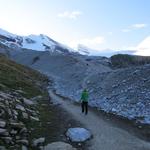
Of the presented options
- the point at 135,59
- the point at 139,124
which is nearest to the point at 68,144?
the point at 139,124

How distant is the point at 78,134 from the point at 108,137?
6.79ft

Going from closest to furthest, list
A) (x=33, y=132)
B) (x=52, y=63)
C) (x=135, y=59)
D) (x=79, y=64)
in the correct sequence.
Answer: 1. (x=33, y=132)
2. (x=79, y=64)
3. (x=52, y=63)
4. (x=135, y=59)

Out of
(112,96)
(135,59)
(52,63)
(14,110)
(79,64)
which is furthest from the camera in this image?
(135,59)

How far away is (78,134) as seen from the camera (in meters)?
24.4

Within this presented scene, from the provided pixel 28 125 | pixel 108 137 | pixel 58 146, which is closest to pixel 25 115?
pixel 28 125

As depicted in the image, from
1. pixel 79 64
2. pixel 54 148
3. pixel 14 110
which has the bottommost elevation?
pixel 54 148

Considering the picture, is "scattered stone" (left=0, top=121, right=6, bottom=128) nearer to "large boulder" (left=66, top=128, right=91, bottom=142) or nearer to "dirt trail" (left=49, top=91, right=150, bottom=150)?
"large boulder" (left=66, top=128, right=91, bottom=142)

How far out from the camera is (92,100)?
41906 millimetres

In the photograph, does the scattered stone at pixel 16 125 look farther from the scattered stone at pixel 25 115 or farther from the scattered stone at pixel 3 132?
the scattered stone at pixel 25 115

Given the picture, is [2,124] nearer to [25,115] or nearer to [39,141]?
[39,141]

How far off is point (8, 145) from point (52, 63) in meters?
89.5

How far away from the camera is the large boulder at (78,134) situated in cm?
2359

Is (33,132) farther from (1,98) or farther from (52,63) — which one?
(52,63)

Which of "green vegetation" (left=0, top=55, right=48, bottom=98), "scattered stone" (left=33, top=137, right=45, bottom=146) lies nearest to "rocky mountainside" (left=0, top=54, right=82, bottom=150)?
"scattered stone" (left=33, top=137, right=45, bottom=146)
